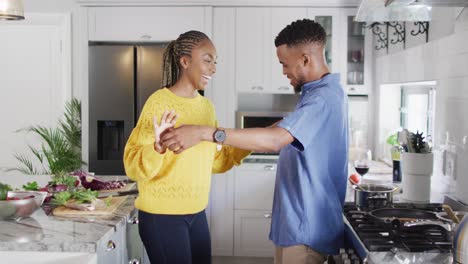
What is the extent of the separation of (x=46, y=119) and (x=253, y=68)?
212 cm

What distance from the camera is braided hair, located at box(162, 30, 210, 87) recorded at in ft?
6.89

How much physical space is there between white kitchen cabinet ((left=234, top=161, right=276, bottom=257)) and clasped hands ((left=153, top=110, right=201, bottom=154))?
2899 millimetres

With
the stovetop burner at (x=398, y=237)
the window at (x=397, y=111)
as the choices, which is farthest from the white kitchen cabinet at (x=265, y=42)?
the stovetop burner at (x=398, y=237)

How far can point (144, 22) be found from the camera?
4773 mm

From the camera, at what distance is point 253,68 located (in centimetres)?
479

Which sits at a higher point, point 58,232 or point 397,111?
point 397,111

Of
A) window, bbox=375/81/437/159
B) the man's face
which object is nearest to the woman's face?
the man's face

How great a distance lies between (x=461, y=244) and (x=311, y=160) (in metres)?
0.59

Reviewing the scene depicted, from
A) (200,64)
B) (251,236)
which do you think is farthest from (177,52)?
(251,236)

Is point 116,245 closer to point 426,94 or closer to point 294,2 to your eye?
point 426,94

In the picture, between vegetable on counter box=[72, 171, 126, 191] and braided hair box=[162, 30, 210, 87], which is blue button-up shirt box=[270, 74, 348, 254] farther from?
vegetable on counter box=[72, 171, 126, 191]

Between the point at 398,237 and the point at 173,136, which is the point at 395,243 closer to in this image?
the point at 398,237

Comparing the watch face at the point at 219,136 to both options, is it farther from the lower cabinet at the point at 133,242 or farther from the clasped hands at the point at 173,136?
the lower cabinet at the point at 133,242

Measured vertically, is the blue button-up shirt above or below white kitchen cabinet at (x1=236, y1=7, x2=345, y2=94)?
below
